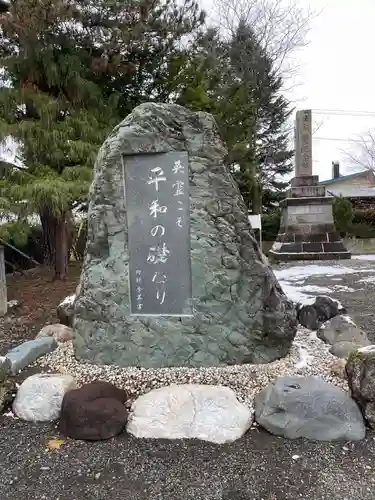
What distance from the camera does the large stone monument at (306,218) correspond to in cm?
961

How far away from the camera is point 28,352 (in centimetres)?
279

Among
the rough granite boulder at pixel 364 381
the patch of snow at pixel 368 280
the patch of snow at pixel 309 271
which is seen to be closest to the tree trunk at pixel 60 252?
the patch of snow at pixel 309 271

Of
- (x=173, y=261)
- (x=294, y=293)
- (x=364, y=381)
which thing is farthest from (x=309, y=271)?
(x=364, y=381)

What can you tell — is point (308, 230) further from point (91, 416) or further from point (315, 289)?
point (91, 416)

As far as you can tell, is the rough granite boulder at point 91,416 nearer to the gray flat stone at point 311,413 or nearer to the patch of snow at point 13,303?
the gray flat stone at point 311,413

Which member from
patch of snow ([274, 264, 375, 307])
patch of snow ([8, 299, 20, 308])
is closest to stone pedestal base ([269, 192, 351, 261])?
patch of snow ([274, 264, 375, 307])

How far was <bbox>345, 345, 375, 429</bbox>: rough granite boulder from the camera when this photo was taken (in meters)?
1.99

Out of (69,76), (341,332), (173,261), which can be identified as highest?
(69,76)

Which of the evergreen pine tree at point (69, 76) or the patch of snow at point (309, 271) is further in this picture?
the patch of snow at point (309, 271)

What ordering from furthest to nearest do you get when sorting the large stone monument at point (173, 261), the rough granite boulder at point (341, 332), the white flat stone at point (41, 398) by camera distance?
the rough granite boulder at point (341, 332) → the large stone monument at point (173, 261) → the white flat stone at point (41, 398)

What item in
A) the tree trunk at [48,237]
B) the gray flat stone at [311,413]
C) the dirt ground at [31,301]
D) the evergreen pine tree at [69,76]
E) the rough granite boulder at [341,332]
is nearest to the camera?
the gray flat stone at [311,413]

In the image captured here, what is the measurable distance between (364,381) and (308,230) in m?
8.25

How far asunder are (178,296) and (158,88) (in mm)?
4388

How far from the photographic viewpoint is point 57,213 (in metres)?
4.70
